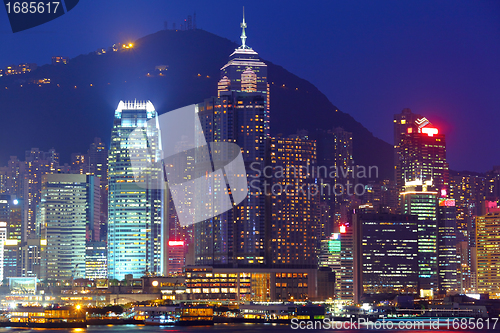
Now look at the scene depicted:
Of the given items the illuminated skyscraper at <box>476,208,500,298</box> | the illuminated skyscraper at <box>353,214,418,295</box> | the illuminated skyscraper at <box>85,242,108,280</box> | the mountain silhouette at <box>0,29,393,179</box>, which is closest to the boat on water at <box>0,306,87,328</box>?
the illuminated skyscraper at <box>353,214,418,295</box>

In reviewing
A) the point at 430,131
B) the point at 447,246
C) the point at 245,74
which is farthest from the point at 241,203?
the point at 430,131

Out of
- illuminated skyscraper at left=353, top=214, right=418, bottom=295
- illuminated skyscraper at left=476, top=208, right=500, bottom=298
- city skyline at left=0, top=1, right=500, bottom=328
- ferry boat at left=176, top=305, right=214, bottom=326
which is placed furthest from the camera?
illuminated skyscraper at left=476, top=208, right=500, bottom=298

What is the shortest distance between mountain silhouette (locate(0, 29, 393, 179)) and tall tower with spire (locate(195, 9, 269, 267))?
36.5 m

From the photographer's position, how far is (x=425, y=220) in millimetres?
145500

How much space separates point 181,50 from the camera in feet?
621

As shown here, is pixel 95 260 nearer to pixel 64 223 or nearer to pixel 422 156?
pixel 64 223

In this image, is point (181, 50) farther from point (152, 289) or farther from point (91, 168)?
point (152, 289)

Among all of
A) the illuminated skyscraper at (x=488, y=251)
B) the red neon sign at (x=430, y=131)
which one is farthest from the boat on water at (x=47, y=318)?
the red neon sign at (x=430, y=131)

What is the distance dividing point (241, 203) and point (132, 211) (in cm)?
2892

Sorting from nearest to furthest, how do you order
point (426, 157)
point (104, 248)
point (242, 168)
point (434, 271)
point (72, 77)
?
point (242, 168), point (434, 271), point (104, 248), point (426, 157), point (72, 77)

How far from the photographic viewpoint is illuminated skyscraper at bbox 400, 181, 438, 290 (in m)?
139

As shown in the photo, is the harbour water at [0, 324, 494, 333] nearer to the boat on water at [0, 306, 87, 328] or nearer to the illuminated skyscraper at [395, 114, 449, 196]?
the boat on water at [0, 306, 87, 328]

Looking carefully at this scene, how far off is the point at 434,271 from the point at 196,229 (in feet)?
135

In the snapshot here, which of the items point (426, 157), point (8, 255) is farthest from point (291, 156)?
point (8, 255)
